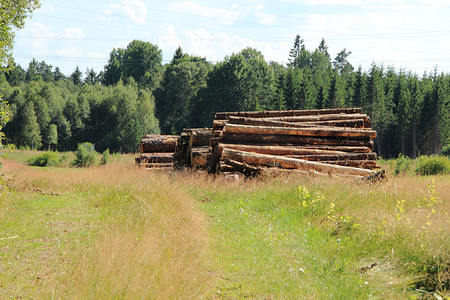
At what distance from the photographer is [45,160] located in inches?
1516

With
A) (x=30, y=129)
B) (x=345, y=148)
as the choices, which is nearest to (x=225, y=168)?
(x=345, y=148)

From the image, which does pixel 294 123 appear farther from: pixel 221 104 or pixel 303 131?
pixel 221 104

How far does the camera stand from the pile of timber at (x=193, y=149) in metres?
14.4

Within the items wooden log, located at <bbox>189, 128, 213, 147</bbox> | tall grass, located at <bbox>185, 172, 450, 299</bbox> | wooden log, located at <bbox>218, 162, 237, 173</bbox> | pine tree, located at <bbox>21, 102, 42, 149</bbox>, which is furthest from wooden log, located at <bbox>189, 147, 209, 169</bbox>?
pine tree, located at <bbox>21, 102, 42, 149</bbox>

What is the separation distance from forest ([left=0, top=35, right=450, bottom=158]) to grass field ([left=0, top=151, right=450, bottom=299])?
54.7 metres

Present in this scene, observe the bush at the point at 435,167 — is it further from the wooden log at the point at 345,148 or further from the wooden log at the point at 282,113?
the wooden log at the point at 345,148

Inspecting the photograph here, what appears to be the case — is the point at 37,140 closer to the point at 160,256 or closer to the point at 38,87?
the point at 38,87

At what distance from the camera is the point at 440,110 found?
6003cm

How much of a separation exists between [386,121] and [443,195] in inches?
2525

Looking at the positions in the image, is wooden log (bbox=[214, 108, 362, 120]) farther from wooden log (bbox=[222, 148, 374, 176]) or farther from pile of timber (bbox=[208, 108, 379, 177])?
wooden log (bbox=[222, 148, 374, 176])

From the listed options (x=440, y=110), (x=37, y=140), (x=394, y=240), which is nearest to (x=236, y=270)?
(x=394, y=240)

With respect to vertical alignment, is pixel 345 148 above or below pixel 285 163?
above

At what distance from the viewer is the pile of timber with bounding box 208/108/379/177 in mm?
12445

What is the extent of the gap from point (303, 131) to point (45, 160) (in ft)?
107
